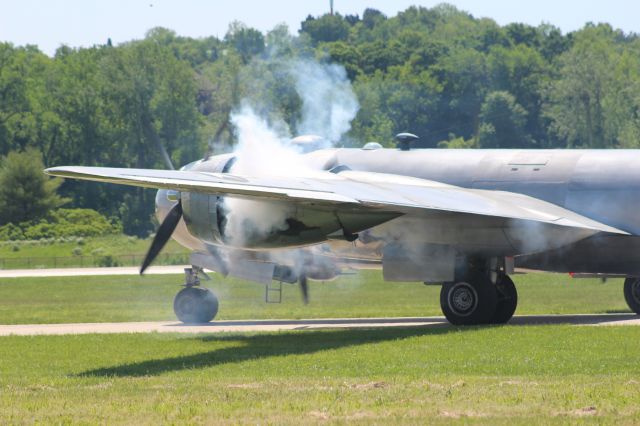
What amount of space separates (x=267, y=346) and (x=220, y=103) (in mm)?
A: 84071

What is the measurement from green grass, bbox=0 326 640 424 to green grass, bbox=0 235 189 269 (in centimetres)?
4978

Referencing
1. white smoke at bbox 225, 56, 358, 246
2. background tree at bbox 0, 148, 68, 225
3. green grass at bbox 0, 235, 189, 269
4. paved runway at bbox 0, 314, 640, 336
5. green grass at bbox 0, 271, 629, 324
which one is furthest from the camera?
background tree at bbox 0, 148, 68, 225

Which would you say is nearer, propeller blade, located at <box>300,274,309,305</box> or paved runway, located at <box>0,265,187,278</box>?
propeller blade, located at <box>300,274,309,305</box>

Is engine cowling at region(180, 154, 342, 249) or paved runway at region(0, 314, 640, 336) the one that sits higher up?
engine cowling at region(180, 154, 342, 249)

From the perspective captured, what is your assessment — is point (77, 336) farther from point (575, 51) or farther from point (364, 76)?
point (575, 51)

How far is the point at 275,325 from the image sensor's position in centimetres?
3328

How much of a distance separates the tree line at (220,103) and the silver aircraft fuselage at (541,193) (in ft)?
188

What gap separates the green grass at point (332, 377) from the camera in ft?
57.3

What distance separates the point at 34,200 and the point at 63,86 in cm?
3275

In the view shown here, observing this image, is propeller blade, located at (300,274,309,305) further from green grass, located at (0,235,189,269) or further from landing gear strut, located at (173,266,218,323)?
green grass, located at (0,235,189,269)

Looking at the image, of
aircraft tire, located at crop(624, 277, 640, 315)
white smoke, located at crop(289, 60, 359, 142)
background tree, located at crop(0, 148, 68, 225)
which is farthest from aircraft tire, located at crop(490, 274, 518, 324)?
background tree, located at crop(0, 148, 68, 225)

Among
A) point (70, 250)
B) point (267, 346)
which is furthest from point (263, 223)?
point (70, 250)

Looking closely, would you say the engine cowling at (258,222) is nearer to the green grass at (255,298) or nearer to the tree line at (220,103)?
the green grass at (255,298)

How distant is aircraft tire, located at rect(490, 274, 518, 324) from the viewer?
101 ft
